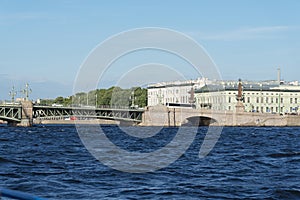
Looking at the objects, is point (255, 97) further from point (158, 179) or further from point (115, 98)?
point (158, 179)

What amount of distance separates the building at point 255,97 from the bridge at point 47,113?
31997 millimetres

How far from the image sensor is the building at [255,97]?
10762 centimetres

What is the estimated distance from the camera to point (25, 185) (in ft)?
43.7

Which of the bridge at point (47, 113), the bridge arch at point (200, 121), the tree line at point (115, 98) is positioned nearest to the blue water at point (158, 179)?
the bridge at point (47, 113)

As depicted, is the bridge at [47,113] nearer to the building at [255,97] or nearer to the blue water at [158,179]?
the building at [255,97]

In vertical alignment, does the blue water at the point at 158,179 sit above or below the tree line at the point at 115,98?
below

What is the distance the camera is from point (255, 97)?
110m

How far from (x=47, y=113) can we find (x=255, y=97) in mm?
47389

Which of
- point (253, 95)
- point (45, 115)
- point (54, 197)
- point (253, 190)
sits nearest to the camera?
point (54, 197)

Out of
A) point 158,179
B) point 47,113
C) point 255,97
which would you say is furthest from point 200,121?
point 158,179

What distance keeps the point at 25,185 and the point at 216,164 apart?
721 centimetres

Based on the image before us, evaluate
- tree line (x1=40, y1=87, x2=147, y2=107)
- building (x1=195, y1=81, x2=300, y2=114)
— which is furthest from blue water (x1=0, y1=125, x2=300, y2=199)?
tree line (x1=40, y1=87, x2=147, y2=107)

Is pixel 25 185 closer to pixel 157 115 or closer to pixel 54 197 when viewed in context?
pixel 54 197

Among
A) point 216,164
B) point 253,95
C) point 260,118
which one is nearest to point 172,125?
point 260,118
